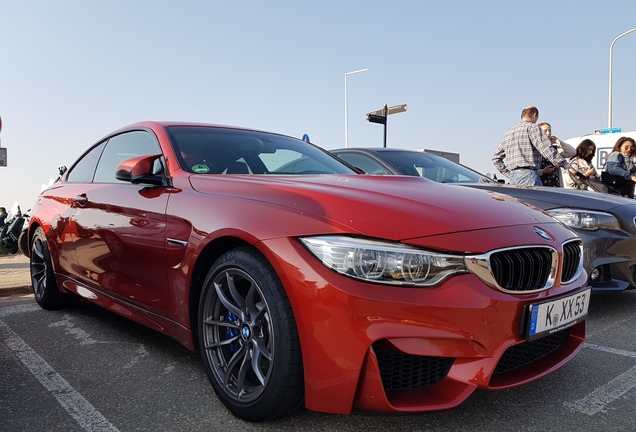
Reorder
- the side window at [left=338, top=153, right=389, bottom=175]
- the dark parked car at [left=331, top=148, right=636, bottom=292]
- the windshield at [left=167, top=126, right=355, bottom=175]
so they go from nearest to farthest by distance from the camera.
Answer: the windshield at [left=167, top=126, right=355, bottom=175]
the dark parked car at [left=331, top=148, right=636, bottom=292]
the side window at [left=338, top=153, right=389, bottom=175]

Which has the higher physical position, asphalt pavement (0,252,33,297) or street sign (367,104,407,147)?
street sign (367,104,407,147)

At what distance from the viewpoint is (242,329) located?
7.11ft

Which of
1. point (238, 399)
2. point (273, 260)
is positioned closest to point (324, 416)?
point (238, 399)

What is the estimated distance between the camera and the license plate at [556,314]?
6.38 feet

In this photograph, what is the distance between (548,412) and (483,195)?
981 mm

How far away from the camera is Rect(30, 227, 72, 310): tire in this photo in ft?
13.3

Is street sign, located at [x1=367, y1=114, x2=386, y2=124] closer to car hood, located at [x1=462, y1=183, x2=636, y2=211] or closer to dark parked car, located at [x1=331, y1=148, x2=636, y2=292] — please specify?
dark parked car, located at [x1=331, y1=148, x2=636, y2=292]

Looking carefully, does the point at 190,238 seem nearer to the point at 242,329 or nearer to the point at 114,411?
the point at 242,329

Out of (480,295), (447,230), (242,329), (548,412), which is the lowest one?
(548,412)

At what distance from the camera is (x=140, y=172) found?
8.86ft

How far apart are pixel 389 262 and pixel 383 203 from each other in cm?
31

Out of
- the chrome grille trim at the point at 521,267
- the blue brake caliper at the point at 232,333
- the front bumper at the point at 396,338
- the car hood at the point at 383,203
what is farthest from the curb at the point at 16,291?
the chrome grille trim at the point at 521,267

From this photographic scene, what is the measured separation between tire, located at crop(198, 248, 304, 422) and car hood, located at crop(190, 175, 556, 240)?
0.30m

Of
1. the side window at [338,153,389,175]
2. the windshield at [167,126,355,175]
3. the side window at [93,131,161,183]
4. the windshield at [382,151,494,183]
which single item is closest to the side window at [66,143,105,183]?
the side window at [93,131,161,183]
